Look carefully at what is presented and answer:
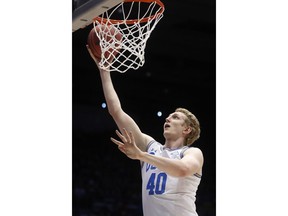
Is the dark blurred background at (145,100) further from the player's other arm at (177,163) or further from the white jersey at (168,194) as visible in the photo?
the player's other arm at (177,163)

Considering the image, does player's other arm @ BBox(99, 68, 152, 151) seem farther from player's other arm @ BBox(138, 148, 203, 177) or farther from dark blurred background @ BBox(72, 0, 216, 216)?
dark blurred background @ BBox(72, 0, 216, 216)

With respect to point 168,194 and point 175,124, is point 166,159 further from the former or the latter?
point 175,124

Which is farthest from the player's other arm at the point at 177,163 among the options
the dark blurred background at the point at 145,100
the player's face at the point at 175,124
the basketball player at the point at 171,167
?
the dark blurred background at the point at 145,100

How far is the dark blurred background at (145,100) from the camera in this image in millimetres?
7910

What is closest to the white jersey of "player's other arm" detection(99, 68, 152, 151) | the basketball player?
the basketball player

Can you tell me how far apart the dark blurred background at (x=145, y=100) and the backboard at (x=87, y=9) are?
12.1ft

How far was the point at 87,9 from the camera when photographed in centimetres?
369

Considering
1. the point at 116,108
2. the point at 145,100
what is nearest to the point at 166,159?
the point at 116,108

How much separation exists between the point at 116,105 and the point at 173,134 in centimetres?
42
